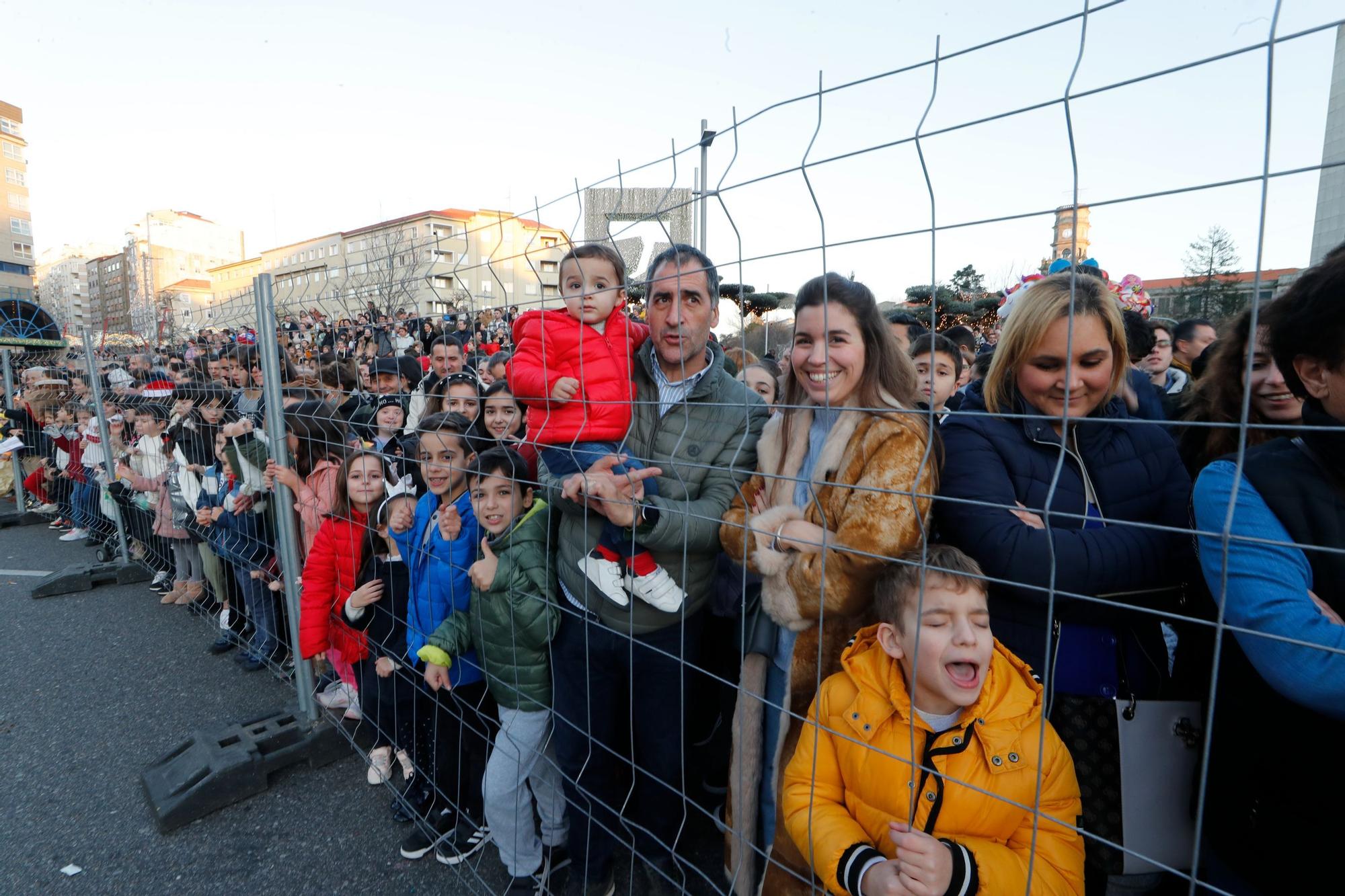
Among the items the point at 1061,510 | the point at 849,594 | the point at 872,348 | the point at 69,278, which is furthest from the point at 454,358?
the point at 69,278

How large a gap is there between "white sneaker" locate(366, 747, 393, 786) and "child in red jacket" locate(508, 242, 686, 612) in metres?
1.59

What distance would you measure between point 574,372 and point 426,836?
5.86 feet

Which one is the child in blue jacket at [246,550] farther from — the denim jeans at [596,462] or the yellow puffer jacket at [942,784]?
the yellow puffer jacket at [942,784]

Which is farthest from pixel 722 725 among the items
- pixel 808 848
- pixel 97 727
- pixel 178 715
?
pixel 97 727

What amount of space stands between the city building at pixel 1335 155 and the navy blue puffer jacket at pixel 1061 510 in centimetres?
48

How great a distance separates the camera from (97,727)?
319 centimetres

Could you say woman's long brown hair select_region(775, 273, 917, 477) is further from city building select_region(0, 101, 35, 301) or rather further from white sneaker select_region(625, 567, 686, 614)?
city building select_region(0, 101, 35, 301)

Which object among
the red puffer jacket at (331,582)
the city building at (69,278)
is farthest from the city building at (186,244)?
the red puffer jacket at (331,582)

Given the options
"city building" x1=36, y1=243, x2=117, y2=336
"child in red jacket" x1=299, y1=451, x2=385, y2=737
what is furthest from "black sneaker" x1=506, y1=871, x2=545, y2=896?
"city building" x1=36, y1=243, x2=117, y2=336

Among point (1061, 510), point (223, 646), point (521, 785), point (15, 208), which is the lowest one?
point (223, 646)

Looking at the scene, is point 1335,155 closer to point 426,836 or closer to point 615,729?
point 615,729

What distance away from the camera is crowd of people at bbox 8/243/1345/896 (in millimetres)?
1016

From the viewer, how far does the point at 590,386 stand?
1983 millimetres

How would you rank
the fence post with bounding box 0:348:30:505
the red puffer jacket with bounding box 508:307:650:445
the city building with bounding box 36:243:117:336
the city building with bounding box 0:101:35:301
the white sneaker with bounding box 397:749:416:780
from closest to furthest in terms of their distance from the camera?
the red puffer jacket with bounding box 508:307:650:445
the white sneaker with bounding box 397:749:416:780
the fence post with bounding box 0:348:30:505
the city building with bounding box 0:101:35:301
the city building with bounding box 36:243:117:336
